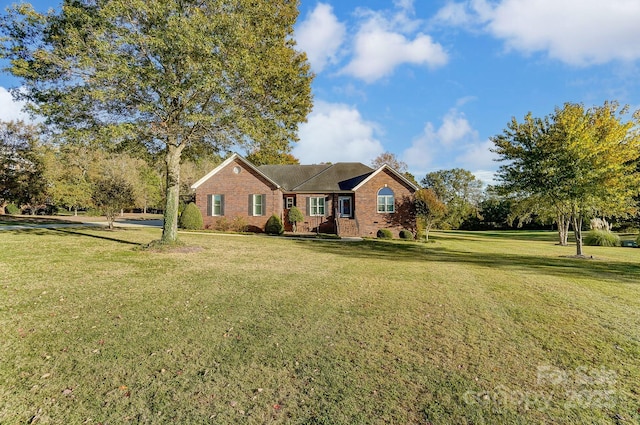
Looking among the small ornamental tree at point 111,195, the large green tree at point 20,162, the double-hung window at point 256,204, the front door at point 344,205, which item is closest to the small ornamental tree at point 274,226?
the double-hung window at point 256,204

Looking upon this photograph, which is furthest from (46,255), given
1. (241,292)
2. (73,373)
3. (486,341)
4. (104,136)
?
(486,341)

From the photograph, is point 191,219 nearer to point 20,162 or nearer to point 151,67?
point 151,67

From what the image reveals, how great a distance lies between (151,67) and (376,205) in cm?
1807

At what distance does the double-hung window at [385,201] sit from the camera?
25516mm

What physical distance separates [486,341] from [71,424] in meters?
5.12

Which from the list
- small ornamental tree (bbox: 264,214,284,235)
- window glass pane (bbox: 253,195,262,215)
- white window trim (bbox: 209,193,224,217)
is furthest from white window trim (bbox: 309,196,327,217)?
white window trim (bbox: 209,193,224,217)

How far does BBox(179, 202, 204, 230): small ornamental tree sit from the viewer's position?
2552 cm

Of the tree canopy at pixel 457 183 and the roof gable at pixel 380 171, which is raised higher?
the tree canopy at pixel 457 183

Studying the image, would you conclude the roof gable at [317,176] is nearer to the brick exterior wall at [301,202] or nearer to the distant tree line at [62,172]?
the brick exterior wall at [301,202]

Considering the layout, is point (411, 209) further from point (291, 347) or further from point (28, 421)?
point (28, 421)

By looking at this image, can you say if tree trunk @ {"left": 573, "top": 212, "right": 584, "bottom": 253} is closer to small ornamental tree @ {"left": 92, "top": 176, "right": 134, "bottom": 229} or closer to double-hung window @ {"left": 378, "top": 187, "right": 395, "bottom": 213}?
double-hung window @ {"left": 378, "top": 187, "right": 395, "bottom": 213}

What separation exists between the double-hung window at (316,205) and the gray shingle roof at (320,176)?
0.70 m

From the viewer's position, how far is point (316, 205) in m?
26.7

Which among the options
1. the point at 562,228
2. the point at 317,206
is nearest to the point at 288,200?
the point at 317,206
